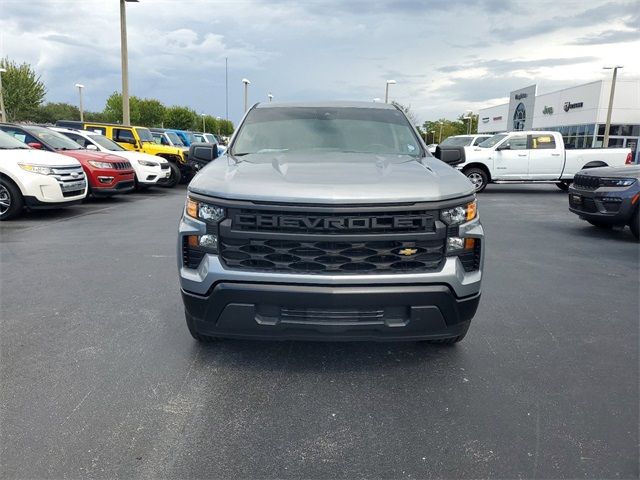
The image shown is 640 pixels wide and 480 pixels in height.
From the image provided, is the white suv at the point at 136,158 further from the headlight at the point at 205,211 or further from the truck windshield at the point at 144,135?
the headlight at the point at 205,211

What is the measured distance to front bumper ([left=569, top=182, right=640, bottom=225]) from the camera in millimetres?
7527

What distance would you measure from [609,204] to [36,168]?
31.9 feet

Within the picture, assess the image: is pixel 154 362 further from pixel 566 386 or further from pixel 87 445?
pixel 566 386

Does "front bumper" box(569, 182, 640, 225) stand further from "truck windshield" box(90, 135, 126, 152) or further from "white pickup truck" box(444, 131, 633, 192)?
"truck windshield" box(90, 135, 126, 152)

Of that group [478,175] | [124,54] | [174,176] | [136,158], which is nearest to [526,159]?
[478,175]

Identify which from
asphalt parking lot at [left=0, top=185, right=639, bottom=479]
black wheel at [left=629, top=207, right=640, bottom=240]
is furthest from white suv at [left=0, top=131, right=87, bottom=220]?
black wheel at [left=629, top=207, right=640, bottom=240]

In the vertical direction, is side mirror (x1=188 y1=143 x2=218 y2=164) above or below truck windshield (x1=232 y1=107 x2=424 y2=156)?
below

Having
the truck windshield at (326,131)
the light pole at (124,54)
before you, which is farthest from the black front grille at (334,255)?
the light pole at (124,54)

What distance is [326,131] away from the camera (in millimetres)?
4273

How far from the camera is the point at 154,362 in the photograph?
11.0 ft

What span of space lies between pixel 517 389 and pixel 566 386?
33 centimetres

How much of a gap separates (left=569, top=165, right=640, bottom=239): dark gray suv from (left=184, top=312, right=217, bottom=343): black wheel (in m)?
6.95

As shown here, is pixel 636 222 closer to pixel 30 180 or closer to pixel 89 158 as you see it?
pixel 30 180

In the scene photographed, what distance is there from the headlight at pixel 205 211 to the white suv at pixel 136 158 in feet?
37.5
